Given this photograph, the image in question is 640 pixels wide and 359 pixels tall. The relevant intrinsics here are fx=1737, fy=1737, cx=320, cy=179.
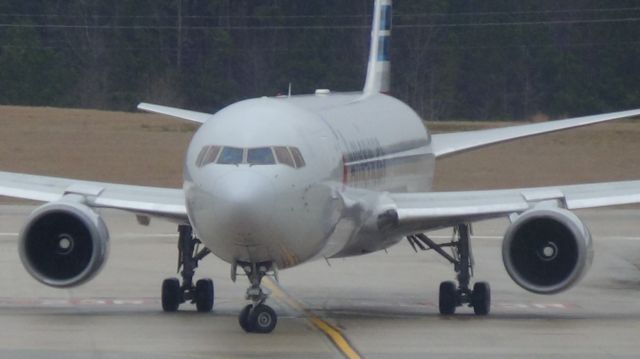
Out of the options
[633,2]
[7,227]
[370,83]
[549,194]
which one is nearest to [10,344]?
[549,194]

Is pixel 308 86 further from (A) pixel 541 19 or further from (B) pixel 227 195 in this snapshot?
(B) pixel 227 195

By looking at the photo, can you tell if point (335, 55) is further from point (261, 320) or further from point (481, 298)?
point (261, 320)

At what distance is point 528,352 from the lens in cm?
1684

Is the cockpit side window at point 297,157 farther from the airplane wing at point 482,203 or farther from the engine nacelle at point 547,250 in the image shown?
the engine nacelle at point 547,250

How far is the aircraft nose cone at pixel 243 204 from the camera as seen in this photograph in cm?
1672

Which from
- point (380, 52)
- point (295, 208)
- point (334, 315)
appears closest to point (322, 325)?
point (334, 315)

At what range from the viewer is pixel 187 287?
21.0 meters

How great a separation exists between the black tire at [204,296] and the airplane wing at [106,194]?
1.21m

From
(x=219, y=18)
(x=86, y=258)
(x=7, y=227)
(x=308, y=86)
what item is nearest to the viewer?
(x=86, y=258)

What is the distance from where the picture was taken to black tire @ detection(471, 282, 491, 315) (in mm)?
20719

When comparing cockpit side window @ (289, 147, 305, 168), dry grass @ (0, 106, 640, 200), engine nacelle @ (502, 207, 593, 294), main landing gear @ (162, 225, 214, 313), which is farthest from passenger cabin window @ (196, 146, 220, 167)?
dry grass @ (0, 106, 640, 200)

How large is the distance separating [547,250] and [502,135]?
582 centimetres

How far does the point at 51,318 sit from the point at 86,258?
859mm

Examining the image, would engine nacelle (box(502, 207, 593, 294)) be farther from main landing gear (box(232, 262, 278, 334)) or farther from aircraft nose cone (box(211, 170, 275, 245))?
aircraft nose cone (box(211, 170, 275, 245))
